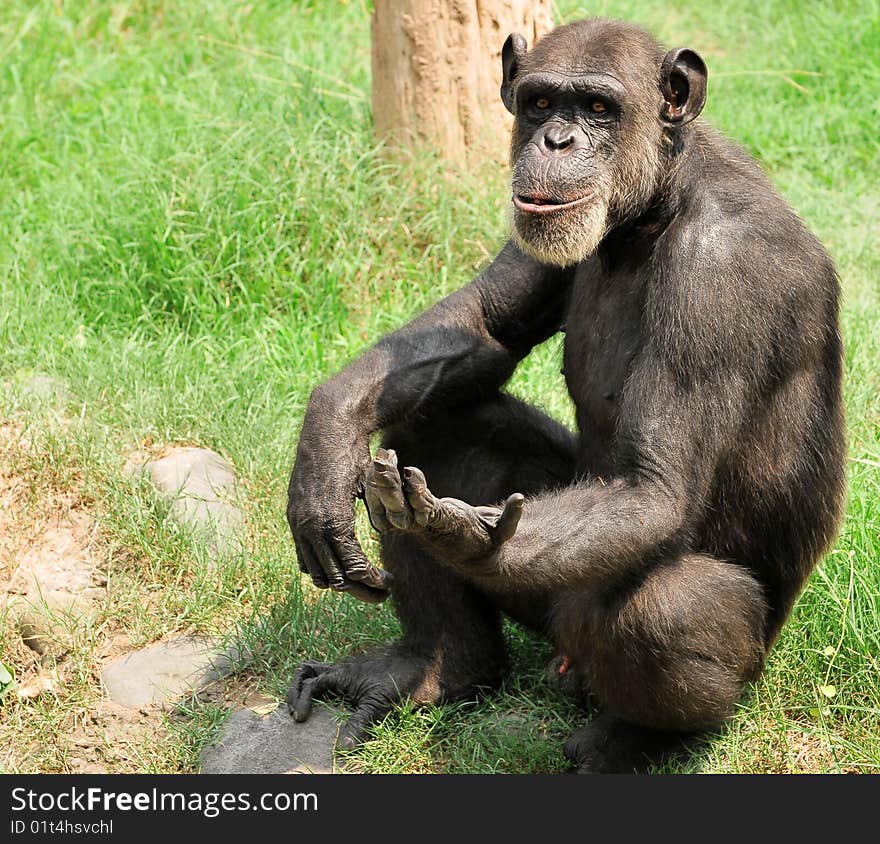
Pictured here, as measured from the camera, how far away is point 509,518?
3.66m

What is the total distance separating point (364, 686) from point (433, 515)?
4.78 ft

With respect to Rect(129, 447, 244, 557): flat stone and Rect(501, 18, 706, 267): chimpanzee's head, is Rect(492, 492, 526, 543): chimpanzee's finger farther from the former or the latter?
Rect(129, 447, 244, 557): flat stone

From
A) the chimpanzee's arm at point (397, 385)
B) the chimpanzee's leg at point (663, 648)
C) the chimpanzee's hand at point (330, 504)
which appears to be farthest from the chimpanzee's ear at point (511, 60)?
the chimpanzee's leg at point (663, 648)

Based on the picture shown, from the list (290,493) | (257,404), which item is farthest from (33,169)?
(290,493)

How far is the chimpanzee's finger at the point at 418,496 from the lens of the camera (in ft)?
11.5

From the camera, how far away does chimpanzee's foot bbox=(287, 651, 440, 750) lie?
4789mm

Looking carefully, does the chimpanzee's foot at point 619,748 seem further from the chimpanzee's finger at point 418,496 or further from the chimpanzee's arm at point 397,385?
the chimpanzee's finger at point 418,496

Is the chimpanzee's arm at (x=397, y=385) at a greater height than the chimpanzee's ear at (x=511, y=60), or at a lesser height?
lesser

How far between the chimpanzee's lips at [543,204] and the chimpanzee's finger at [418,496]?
1.03m

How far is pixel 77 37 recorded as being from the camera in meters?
9.67

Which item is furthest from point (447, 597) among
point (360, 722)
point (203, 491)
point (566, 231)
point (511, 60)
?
point (511, 60)

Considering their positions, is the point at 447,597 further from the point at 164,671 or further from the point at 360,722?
the point at 164,671

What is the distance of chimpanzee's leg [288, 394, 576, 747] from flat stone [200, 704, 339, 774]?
6 centimetres

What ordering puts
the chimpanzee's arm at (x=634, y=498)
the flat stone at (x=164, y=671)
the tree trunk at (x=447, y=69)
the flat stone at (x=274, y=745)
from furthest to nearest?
the tree trunk at (x=447, y=69), the flat stone at (x=164, y=671), the flat stone at (x=274, y=745), the chimpanzee's arm at (x=634, y=498)
